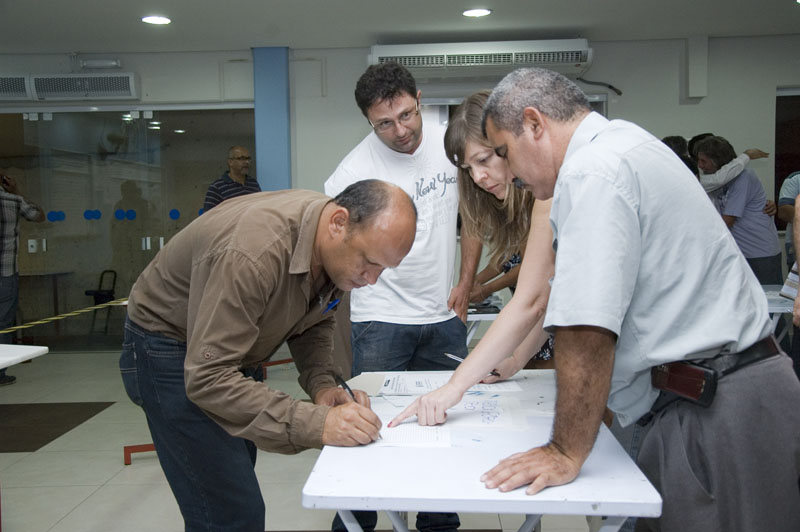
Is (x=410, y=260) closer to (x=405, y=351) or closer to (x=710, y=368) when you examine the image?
(x=405, y=351)

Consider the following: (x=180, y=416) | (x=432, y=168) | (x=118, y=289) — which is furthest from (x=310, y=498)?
(x=118, y=289)

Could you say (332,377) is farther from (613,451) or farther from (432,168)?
(432,168)

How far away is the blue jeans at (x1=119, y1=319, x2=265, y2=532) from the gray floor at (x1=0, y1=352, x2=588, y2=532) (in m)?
1.16

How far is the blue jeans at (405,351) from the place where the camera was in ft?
7.22

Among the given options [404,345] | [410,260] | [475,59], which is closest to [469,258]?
[410,260]

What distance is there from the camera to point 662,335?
1.16 m

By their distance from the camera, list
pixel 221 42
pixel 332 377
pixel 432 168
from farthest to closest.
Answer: pixel 221 42 < pixel 432 168 < pixel 332 377

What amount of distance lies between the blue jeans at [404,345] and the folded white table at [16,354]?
1.19 meters

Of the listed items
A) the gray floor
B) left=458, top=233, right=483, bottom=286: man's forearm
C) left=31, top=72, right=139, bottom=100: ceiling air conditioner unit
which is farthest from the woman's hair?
left=31, top=72, right=139, bottom=100: ceiling air conditioner unit

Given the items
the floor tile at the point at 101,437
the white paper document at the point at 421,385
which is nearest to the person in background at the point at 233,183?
the floor tile at the point at 101,437

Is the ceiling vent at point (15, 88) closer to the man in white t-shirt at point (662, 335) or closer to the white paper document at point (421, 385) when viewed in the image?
the white paper document at point (421, 385)

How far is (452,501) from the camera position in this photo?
3.51ft

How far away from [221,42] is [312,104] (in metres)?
0.96

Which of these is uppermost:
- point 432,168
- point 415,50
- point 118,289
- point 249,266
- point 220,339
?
point 415,50
